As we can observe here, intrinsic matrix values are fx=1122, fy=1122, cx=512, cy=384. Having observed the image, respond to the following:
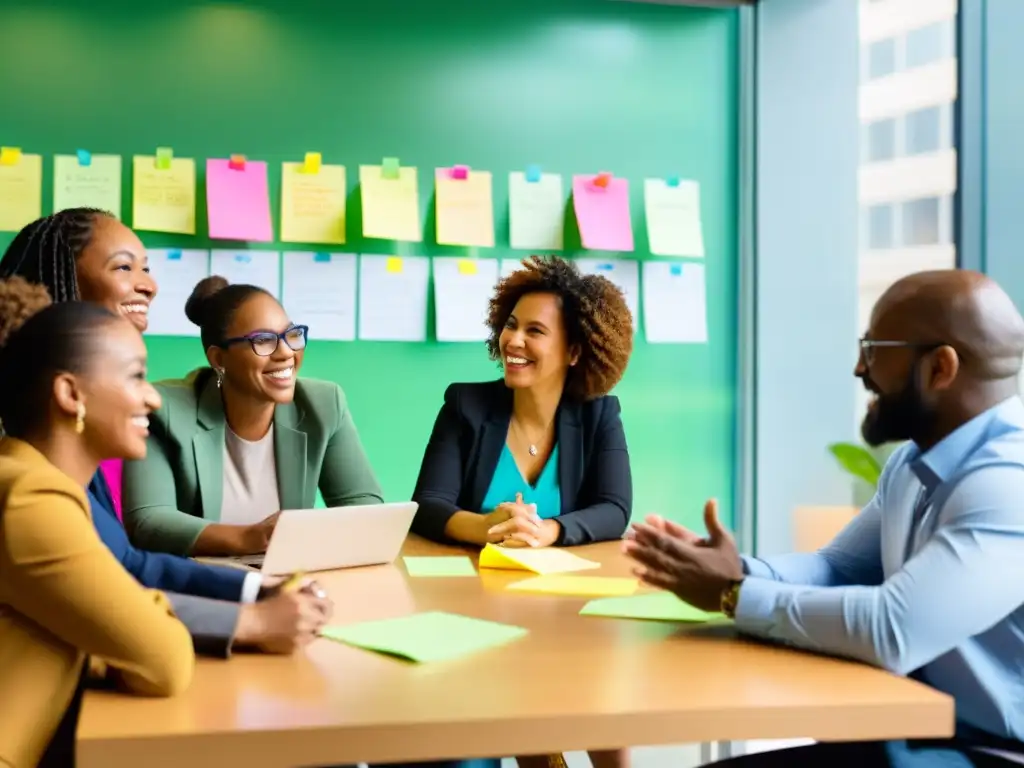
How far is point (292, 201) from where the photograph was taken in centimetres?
349

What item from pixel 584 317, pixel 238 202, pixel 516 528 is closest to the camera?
pixel 516 528

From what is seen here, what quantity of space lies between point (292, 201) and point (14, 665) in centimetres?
244

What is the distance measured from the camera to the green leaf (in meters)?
3.64

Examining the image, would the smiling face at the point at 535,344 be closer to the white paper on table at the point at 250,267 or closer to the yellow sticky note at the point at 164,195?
the white paper on table at the point at 250,267

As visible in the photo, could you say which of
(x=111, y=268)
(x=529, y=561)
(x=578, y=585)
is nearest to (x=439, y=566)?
(x=529, y=561)

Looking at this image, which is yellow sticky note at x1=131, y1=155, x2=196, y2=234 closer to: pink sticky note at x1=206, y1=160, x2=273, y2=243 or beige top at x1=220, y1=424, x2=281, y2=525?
pink sticky note at x1=206, y1=160, x2=273, y2=243

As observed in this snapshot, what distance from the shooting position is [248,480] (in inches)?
92.2

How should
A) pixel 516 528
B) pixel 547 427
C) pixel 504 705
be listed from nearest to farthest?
pixel 504 705, pixel 516 528, pixel 547 427

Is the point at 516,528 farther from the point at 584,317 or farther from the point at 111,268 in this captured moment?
the point at 111,268

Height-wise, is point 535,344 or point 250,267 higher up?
point 250,267

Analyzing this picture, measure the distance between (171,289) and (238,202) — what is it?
335mm

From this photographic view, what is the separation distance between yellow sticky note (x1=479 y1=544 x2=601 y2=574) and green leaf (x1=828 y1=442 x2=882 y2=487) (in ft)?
6.00

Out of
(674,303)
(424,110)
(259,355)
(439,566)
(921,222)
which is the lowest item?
(439,566)

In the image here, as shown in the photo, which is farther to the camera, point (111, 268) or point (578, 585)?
point (111, 268)
